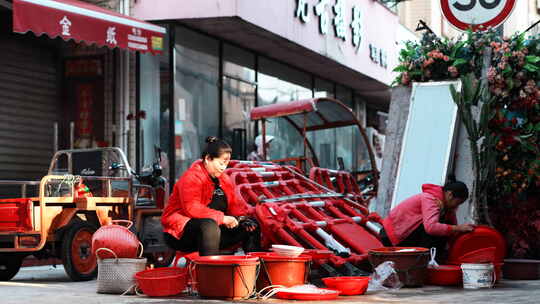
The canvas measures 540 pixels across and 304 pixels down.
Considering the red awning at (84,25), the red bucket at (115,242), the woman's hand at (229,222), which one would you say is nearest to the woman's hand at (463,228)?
the woman's hand at (229,222)

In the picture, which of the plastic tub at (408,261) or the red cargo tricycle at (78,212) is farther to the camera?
the red cargo tricycle at (78,212)

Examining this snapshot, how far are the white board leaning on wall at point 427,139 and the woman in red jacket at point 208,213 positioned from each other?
8.81 ft

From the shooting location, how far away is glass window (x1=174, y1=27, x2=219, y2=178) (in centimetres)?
1622

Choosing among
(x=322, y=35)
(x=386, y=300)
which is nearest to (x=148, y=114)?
(x=322, y=35)

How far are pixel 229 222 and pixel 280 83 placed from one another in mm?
13253

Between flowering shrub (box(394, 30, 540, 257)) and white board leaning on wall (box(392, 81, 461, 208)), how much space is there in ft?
1.05

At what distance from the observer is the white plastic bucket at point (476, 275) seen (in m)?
7.82

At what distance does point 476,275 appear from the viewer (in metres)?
7.84

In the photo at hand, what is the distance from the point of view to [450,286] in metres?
8.16

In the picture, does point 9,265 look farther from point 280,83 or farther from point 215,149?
point 280,83

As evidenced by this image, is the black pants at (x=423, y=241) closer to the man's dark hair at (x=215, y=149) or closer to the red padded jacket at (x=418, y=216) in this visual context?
the red padded jacket at (x=418, y=216)

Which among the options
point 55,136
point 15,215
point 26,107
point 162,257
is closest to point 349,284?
point 15,215

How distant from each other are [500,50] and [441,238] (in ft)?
8.74

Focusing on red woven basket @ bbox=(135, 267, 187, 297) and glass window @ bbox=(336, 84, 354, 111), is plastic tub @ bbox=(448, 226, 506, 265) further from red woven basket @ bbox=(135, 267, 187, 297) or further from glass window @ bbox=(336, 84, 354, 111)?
glass window @ bbox=(336, 84, 354, 111)
